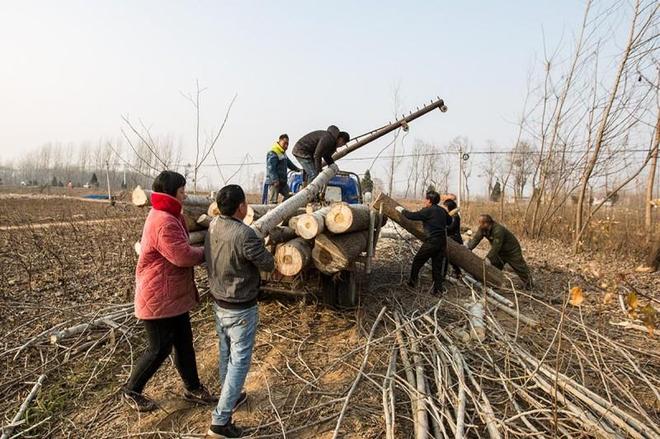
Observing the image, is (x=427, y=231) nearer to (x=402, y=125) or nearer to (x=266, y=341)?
(x=266, y=341)

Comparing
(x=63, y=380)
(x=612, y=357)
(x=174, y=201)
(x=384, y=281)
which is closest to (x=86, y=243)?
(x=63, y=380)

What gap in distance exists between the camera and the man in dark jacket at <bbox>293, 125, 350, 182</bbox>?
6051 millimetres

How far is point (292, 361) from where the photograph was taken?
12.3 feet

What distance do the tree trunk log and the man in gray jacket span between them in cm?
67

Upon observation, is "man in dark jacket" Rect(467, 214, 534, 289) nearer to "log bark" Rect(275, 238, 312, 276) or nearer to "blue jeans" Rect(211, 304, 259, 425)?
"log bark" Rect(275, 238, 312, 276)

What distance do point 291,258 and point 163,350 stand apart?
1.37m

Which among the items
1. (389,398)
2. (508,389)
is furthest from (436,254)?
(389,398)

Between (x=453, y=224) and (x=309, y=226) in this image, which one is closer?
(x=309, y=226)

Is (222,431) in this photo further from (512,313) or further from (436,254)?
(436,254)

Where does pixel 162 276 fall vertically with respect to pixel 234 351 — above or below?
above

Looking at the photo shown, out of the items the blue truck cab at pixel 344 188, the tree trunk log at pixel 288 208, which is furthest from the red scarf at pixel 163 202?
the blue truck cab at pixel 344 188

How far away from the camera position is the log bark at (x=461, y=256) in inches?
257

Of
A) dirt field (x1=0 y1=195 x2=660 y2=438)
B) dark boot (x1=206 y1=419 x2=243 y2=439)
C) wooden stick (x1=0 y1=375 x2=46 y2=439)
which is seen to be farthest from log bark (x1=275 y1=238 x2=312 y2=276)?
wooden stick (x1=0 y1=375 x2=46 y2=439)

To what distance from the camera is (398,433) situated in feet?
9.01
